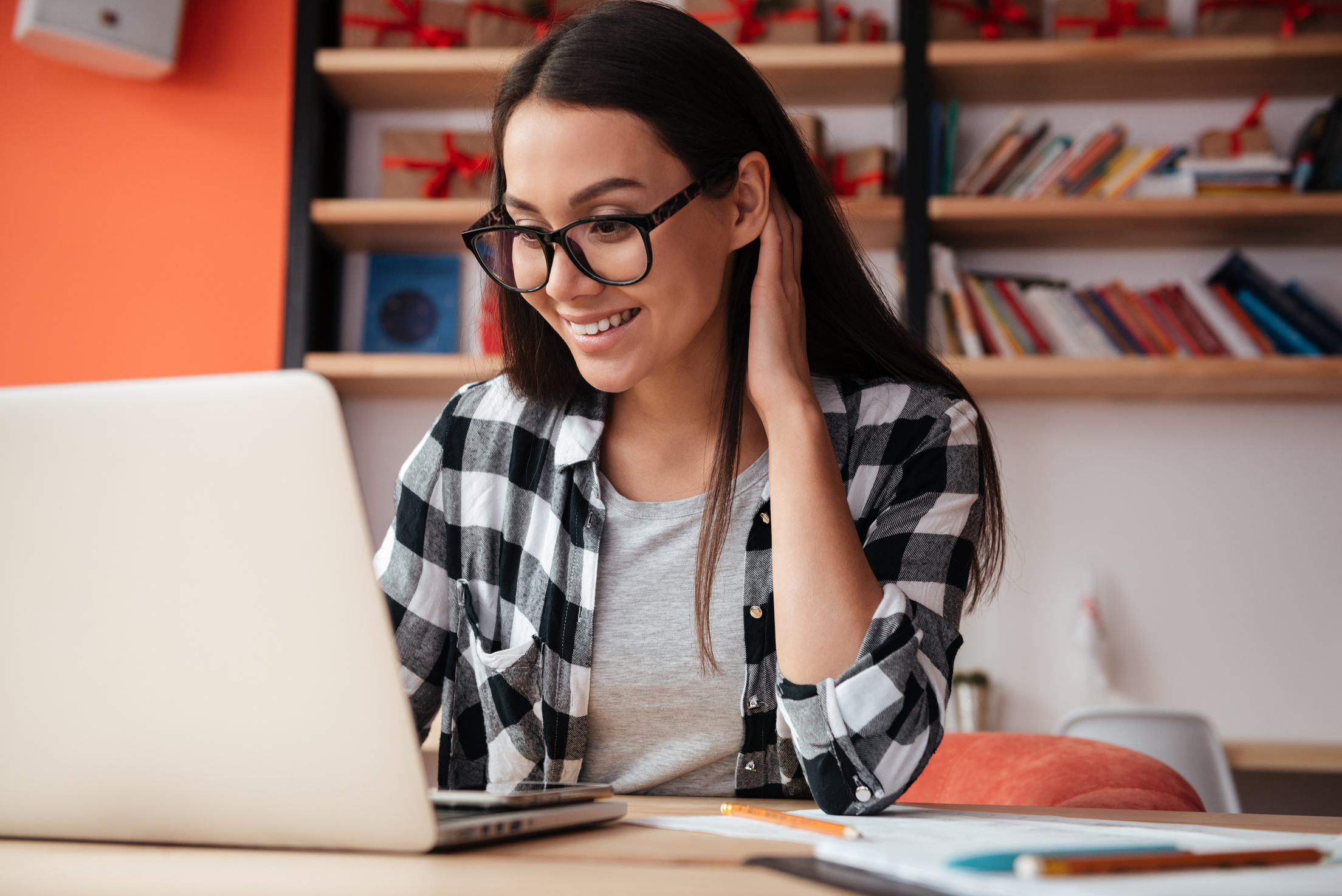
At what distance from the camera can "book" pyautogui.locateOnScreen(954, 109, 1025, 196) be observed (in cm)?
265

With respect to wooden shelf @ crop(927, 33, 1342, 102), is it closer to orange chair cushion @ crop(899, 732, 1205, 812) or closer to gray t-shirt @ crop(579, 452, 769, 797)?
orange chair cushion @ crop(899, 732, 1205, 812)

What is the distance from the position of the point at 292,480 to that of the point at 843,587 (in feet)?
1.79

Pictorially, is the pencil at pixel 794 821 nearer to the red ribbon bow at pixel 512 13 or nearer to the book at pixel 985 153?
the book at pixel 985 153

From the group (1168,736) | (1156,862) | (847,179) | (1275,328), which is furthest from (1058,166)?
(1156,862)

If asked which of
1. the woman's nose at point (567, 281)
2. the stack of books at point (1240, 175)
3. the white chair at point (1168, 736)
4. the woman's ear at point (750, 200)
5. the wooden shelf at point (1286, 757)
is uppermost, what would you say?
the stack of books at point (1240, 175)

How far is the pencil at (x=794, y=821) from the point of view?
609mm

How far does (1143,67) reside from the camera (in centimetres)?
259

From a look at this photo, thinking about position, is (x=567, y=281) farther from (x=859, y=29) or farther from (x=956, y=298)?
(x=859, y=29)

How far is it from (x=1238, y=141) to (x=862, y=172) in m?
0.93

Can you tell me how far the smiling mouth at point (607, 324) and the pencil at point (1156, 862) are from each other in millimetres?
791

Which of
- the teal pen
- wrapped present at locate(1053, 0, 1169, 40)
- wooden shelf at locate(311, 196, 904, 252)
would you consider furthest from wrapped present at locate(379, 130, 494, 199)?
the teal pen

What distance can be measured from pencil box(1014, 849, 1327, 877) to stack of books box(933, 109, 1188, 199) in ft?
7.68

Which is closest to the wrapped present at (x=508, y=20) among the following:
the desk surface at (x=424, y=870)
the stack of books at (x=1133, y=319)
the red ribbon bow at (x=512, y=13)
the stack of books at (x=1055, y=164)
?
the red ribbon bow at (x=512, y=13)

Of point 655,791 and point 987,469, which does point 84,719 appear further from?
point 987,469
